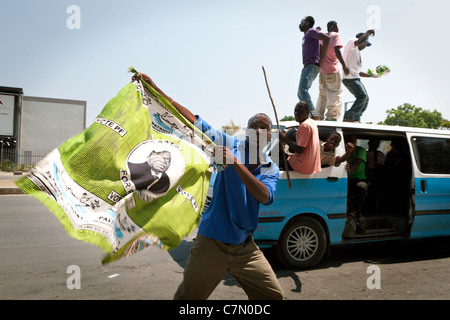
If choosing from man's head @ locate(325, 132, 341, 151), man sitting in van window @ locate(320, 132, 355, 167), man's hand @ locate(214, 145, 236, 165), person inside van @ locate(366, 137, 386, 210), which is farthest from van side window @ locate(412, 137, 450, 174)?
man's hand @ locate(214, 145, 236, 165)

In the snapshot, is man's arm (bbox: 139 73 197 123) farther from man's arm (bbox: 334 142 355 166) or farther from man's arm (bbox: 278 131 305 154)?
man's arm (bbox: 334 142 355 166)

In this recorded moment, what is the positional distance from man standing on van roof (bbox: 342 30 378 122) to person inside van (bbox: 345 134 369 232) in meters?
1.29

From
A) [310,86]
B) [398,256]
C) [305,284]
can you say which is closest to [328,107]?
[310,86]

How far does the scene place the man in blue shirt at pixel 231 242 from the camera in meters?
2.70

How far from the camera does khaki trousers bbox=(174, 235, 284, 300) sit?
2707 millimetres

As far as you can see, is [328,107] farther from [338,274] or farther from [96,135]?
[96,135]

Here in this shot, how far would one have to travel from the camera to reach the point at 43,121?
29891mm

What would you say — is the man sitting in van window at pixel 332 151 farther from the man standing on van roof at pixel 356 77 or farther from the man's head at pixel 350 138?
the man standing on van roof at pixel 356 77

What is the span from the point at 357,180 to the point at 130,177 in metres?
4.62

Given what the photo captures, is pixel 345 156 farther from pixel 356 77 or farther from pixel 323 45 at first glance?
pixel 356 77

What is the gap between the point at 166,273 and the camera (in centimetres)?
510

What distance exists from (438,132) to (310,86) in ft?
7.82

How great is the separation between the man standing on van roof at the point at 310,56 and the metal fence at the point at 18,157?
2458 cm

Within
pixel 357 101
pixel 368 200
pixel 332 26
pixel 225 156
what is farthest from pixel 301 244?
pixel 332 26
